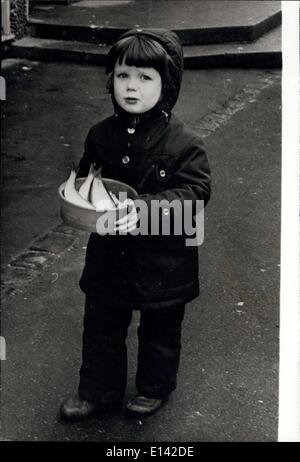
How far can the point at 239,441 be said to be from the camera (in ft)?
11.4

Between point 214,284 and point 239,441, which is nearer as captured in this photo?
point 239,441

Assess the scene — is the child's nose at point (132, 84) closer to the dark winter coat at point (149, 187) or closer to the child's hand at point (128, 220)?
the dark winter coat at point (149, 187)

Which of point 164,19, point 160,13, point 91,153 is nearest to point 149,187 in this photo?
point 91,153

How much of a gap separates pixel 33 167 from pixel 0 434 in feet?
9.78

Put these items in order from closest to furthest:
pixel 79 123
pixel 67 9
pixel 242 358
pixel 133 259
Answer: pixel 133 259
pixel 242 358
pixel 79 123
pixel 67 9

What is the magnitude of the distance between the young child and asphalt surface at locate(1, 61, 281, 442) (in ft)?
0.62

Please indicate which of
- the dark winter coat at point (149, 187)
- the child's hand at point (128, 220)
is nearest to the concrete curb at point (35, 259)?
the dark winter coat at point (149, 187)

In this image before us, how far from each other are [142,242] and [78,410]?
2.53 ft

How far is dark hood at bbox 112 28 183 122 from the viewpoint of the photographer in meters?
3.04

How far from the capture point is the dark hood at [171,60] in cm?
304

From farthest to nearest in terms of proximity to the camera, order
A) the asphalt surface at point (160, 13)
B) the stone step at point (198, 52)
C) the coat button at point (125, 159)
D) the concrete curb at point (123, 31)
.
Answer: the asphalt surface at point (160, 13), the concrete curb at point (123, 31), the stone step at point (198, 52), the coat button at point (125, 159)
